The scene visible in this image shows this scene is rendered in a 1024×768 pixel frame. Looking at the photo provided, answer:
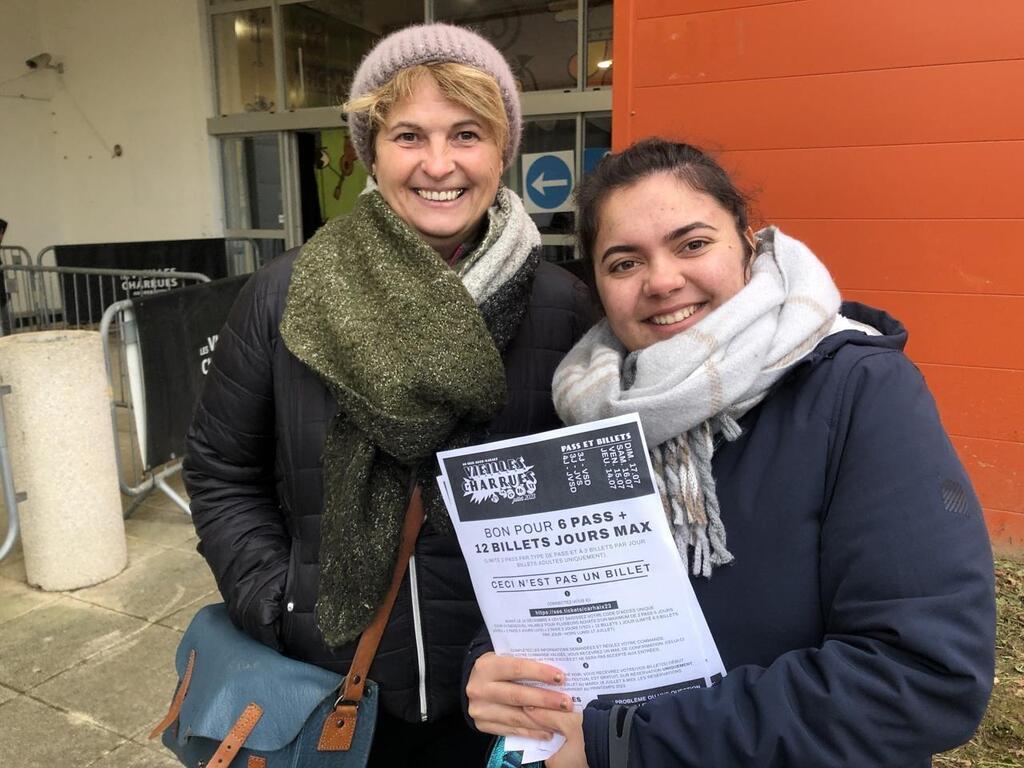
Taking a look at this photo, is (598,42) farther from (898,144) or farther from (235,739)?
(235,739)

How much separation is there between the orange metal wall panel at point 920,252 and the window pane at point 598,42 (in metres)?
4.09

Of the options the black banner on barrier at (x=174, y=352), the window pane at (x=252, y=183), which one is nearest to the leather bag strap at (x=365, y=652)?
the black banner on barrier at (x=174, y=352)

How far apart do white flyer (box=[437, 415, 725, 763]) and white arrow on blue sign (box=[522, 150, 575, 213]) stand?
22.0 ft

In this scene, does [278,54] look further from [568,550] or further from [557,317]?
[568,550]

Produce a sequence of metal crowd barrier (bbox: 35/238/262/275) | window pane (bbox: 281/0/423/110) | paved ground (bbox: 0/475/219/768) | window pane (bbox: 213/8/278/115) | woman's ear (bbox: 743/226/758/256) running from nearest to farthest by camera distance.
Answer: woman's ear (bbox: 743/226/758/256), paved ground (bbox: 0/475/219/768), window pane (bbox: 281/0/423/110), window pane (bbox: 213/8/278/115), metal crowd barrier (bbox: 35/238/262/275)

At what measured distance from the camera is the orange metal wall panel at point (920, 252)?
11.7ft

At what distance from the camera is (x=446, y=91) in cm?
153

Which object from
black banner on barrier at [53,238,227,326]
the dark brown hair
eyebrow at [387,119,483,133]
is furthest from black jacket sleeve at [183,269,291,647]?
black banner on barrier at [53,238,227,326]

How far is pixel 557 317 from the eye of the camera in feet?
5.43

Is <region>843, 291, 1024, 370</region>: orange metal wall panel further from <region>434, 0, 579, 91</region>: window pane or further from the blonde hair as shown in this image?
<region>434, 0, 579, 91</region>: window pane

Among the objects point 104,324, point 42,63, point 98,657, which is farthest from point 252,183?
point 98,657

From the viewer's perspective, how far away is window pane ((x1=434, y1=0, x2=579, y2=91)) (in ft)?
24.7

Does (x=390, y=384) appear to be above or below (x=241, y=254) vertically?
above

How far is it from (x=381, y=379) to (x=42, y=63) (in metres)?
11.8
